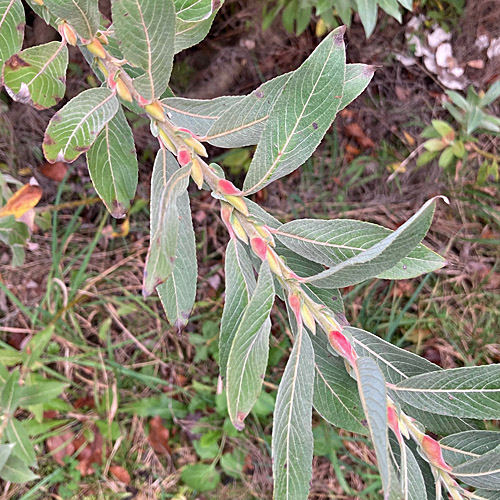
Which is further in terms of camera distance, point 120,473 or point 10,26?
point 120,473

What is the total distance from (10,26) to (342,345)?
776 mm

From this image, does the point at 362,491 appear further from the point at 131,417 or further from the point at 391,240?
the point at 391,240

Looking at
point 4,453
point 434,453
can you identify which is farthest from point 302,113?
point 4,453

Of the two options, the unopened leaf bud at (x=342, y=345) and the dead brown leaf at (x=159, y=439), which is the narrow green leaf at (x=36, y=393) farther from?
the unopened leaf bud at (x=342, y=345)

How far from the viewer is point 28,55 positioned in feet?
2.39

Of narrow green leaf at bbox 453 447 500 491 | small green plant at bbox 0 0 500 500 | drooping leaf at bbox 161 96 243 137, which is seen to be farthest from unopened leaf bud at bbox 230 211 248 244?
narrow green leaf at bbox 453 447 500 491

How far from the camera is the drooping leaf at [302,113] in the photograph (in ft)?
2.12

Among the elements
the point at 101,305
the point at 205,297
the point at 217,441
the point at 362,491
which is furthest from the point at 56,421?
the point at 362,491

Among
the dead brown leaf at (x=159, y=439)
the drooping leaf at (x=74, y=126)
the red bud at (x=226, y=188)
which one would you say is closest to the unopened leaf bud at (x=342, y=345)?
the red bud at (x=226, y=188)

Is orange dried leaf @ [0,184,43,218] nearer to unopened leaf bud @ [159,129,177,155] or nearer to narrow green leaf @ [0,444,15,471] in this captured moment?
narrow green leaf @ [0,444,15,471]

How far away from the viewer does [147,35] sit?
606 millimetres

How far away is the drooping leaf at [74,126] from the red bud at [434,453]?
669 millimetres

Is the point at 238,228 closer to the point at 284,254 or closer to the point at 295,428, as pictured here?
the point at 284,254

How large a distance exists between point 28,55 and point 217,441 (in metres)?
1.53
